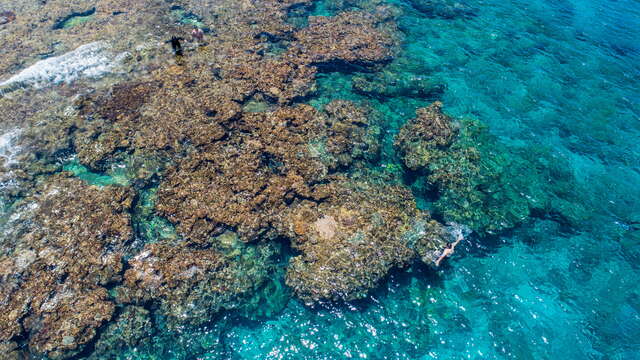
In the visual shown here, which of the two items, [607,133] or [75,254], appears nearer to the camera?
[75,254]

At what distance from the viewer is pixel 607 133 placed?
1440 cm

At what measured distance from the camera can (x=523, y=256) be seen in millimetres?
10727

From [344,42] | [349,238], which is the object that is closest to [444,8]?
[344,42]

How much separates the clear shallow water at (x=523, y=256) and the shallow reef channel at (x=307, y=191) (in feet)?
0.20

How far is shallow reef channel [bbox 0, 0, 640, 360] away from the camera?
29.6 feet

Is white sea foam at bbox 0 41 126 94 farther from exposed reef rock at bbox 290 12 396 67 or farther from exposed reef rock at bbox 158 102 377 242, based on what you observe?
exposed reef rock at bbox 290 12 396 67

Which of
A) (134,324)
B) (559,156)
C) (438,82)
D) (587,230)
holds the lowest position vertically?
(134,324)

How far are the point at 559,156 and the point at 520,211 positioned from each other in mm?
3650

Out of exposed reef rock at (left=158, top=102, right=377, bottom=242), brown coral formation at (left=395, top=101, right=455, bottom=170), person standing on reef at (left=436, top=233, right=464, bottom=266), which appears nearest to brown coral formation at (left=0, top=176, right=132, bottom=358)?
exposed reef rock at (left=158, top=102, right=377, bottom=242)

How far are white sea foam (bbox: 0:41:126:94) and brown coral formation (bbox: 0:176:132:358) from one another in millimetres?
5512

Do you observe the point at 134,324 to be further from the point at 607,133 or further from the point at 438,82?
the point at 607,133

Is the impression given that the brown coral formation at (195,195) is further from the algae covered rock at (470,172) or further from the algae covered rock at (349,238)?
the algae covered rock at (470,172)

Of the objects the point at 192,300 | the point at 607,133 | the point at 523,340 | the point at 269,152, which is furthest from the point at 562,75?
the point at 192,300

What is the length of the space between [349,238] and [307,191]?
1988 mm
